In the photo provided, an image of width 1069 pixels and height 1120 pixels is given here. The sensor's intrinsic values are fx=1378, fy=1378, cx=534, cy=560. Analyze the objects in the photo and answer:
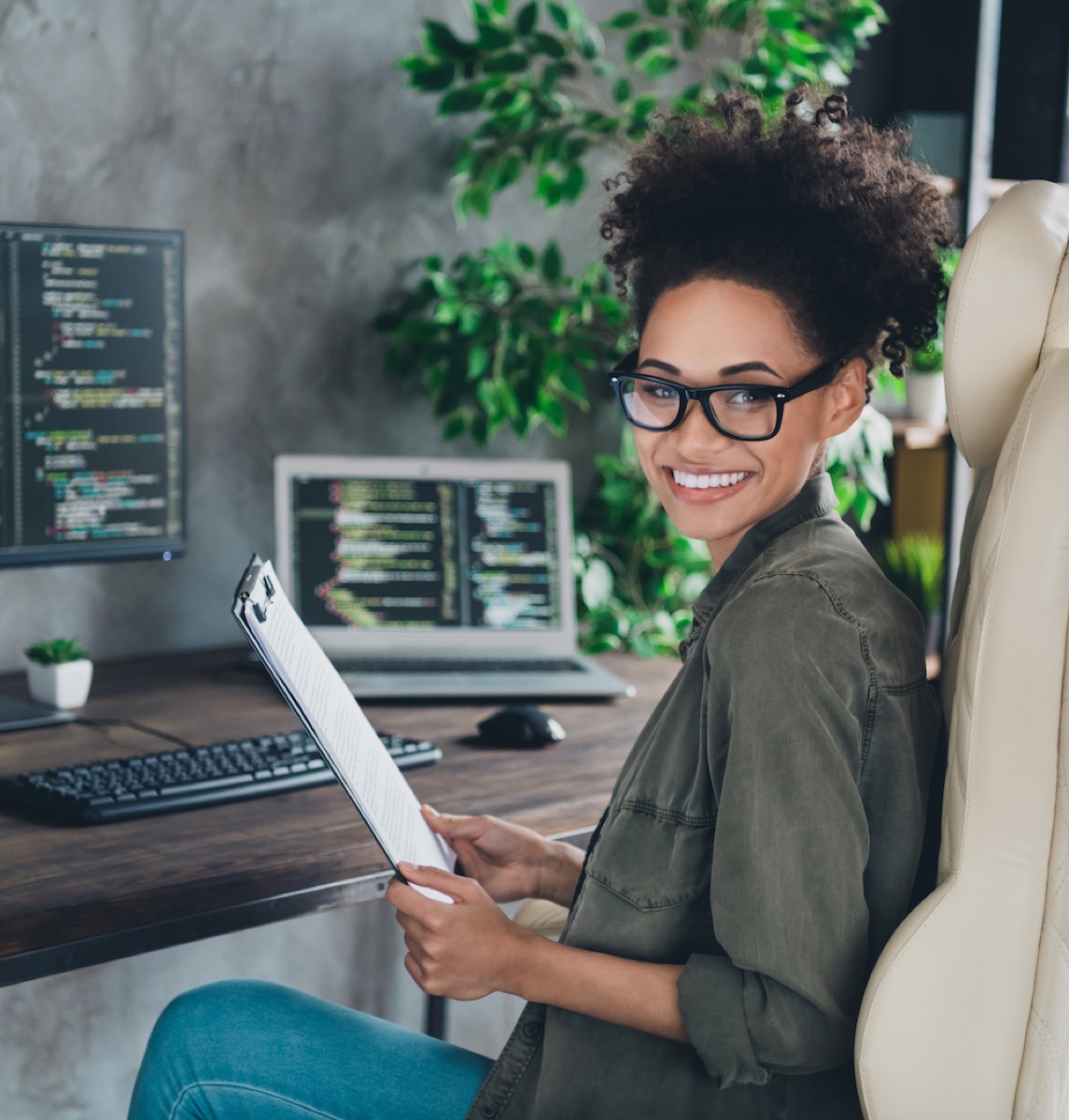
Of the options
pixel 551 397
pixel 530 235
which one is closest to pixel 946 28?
pixel 530 235

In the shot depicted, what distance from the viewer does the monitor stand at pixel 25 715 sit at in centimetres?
161

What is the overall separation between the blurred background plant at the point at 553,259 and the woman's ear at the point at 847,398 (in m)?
0.97

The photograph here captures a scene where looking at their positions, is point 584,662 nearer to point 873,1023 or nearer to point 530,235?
point 530,235

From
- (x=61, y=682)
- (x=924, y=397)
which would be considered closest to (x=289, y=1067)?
(x=61, y=682)

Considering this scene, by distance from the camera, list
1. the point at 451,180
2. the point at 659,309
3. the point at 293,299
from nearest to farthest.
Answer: the point at 659,309
the point at 293,299
the point at 451,180

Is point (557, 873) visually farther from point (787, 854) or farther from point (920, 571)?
point (920, 571)

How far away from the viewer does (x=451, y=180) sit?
92.0 inches

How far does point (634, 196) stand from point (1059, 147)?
2278 millimetres

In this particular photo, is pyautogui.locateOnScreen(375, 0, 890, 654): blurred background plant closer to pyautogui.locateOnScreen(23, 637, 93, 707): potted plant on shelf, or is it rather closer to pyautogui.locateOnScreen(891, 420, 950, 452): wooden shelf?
pyautogui.locateOnScreen(891, 420, 950, 452): wooden shelf

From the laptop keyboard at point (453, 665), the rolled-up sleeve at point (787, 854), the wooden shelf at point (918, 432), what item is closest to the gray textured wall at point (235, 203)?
the laptop keyboard at point (453, 665)

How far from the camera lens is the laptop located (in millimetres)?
1970

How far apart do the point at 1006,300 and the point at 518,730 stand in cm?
85

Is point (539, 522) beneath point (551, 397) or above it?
beneath

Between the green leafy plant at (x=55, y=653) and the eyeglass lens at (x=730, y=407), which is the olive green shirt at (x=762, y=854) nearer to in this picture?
the eyeglass lens at (x=730, y=407)
